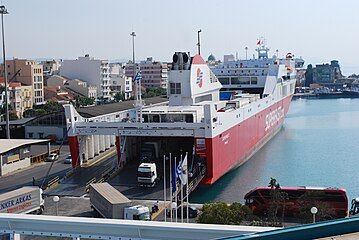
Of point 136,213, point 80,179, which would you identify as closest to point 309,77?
point 80,179

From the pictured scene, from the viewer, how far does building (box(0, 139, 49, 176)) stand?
14047mm

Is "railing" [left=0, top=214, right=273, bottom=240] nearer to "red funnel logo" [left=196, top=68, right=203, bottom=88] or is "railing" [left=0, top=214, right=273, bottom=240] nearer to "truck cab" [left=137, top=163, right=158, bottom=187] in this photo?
"truck cab" [left=137, top=163, right=158, bottom=187]

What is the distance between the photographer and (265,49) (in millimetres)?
29125

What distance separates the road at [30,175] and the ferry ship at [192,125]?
46.1 inches

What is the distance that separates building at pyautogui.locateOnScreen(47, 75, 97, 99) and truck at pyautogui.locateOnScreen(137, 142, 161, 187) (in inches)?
1079

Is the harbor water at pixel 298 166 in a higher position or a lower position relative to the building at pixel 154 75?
lower

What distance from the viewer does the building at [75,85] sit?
39756 mm

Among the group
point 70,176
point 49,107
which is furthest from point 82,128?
point 49,107

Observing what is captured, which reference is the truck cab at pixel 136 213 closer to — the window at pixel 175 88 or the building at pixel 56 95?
the window at pixel 175 88

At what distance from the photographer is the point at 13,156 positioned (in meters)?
14.6

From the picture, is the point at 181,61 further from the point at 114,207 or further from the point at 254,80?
the point at 254,80

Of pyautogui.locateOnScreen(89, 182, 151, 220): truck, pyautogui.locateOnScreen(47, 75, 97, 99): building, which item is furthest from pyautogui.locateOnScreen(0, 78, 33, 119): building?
pyautogui.locateOnScreen(89, 182, 151, 220): truck

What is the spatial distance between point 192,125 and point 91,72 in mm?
32503

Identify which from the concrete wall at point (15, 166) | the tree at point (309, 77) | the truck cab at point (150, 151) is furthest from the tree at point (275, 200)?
the tree at point (309, 77)
